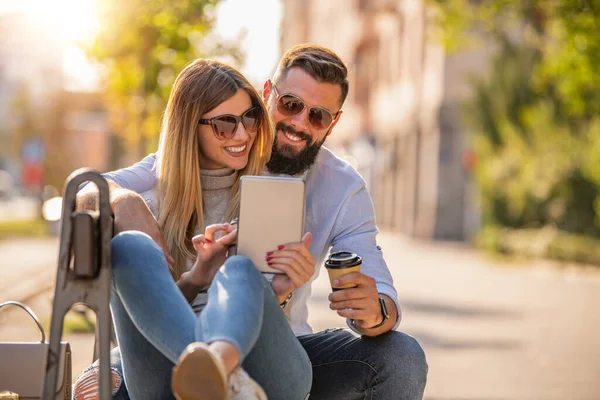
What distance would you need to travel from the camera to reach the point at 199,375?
287 cm

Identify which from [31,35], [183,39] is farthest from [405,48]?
[31,35]

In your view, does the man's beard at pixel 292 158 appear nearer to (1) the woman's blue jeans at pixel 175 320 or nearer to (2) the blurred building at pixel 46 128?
(1) the woman's blue jeans at pixel 175 320

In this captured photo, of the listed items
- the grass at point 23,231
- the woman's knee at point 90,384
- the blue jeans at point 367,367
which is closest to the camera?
the woman's knee at point 90,384

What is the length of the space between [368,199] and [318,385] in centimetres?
73

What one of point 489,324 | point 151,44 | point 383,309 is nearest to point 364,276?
point 383,309

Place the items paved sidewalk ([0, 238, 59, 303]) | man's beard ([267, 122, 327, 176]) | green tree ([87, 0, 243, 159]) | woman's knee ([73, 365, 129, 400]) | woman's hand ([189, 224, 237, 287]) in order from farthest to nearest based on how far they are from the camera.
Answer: paved sidewalk ([0, 238, 59, 303])
green tree ([87, 0, 243, 159])
man's beard ([267, 122, 327, 176])
woman's knee ([73, 365, 129, 400])
woman's hand ([189, 224, 237, 287])

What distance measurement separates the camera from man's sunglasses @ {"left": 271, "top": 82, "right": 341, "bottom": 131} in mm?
4582

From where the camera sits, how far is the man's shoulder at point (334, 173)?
4301mm

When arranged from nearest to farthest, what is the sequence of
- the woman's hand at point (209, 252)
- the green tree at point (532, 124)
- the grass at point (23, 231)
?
1. the woman's hand at point (209, 252)
2. the green tree at point (532, 124)
3. the grass at point (23, 231)

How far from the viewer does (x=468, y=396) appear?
7.64 m

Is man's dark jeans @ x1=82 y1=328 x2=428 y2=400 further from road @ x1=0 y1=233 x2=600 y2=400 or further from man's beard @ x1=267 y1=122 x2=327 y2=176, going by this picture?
road @ x1=0 y1=233 x2=600 y2=400

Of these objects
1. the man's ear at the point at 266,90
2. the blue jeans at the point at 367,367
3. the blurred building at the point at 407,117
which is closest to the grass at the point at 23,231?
the blurred building at the point at 407,117

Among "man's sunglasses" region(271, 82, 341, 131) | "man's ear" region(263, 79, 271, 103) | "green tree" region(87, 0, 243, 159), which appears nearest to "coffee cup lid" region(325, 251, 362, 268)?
"man's sunglasses" region(271, 82, 341, 131)

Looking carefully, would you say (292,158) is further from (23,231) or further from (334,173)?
(23,231)
